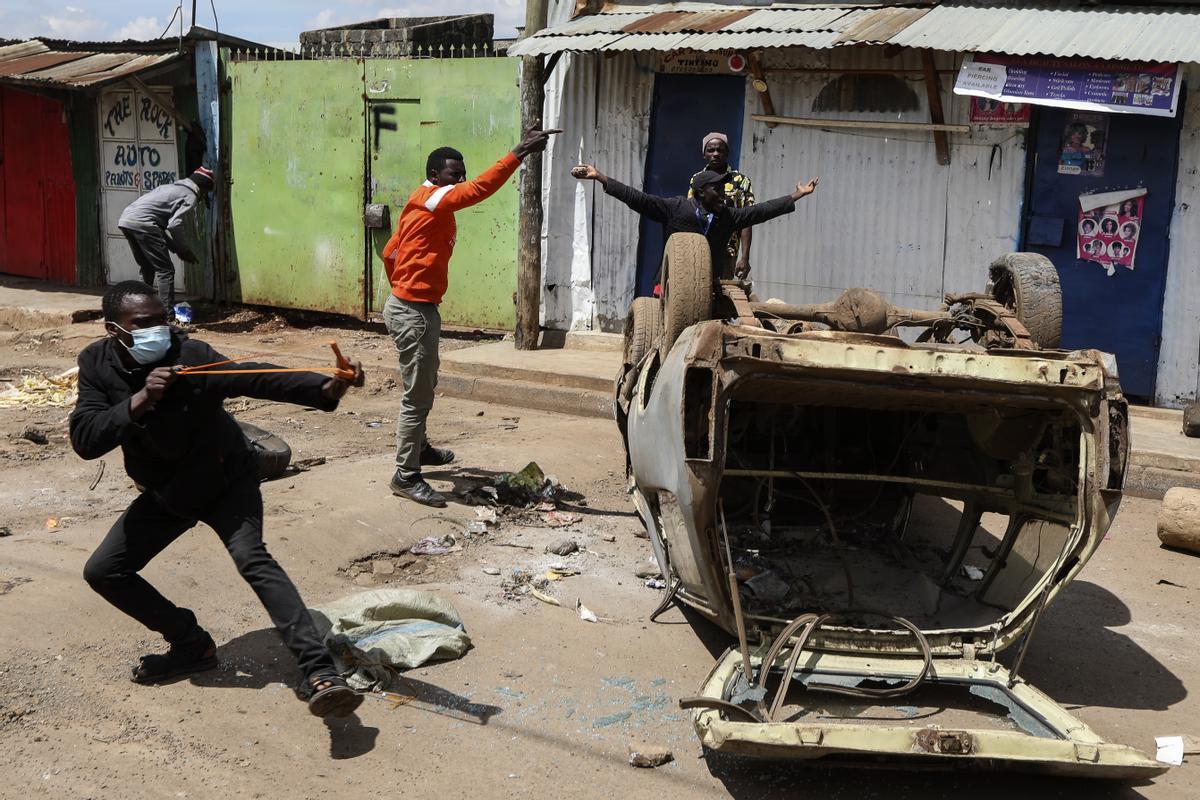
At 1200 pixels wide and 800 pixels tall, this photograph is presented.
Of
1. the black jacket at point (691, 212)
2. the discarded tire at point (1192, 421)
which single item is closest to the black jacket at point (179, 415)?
the black jacket at point (691, 212)

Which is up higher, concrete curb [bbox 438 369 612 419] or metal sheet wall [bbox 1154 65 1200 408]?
metal sheet wall [bbox 1154 65 1200 408]

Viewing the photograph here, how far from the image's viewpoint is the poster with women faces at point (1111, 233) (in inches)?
348

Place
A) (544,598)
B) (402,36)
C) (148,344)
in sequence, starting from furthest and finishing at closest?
(402,36), (544,598), (148,344)

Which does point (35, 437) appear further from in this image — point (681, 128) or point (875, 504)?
point (681, 128)

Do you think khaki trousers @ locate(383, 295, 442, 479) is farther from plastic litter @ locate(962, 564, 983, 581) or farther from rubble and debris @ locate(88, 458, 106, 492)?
plastic litter @ locate(962, 564, 983, 581)

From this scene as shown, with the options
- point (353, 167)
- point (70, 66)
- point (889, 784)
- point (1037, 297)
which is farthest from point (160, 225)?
point (889, 784)

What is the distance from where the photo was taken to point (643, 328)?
6.45m

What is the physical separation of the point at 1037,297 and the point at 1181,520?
6.25 feet

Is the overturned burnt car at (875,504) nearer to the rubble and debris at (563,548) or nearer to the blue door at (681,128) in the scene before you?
the rubble and debris at (563,548)

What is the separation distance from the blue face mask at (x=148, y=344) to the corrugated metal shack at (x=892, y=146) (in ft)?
19.5

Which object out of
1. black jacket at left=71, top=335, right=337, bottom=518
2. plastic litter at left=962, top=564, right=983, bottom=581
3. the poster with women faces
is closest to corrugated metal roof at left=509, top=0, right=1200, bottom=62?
the poster with women faces

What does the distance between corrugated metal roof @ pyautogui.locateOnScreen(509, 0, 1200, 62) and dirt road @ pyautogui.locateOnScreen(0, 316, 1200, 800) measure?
325 cm

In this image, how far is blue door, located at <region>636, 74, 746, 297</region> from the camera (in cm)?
1016

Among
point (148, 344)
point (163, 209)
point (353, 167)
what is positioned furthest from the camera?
point (353, 167)
